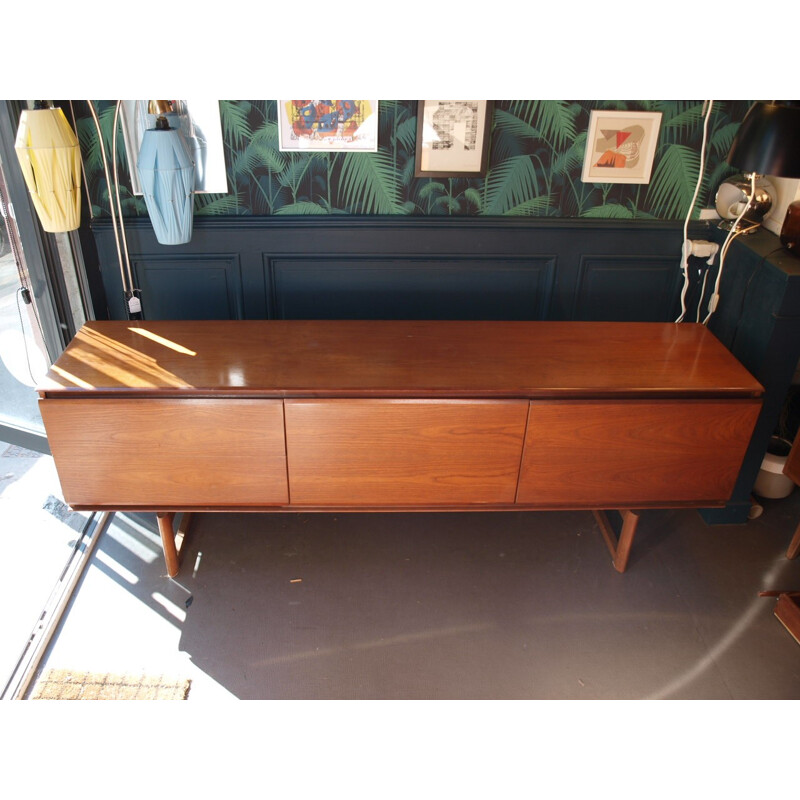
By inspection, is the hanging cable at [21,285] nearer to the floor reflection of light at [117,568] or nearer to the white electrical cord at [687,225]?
the floor reflection of light at [117,568]

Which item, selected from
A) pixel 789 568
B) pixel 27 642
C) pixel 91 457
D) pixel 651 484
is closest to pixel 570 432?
pixel 651 484

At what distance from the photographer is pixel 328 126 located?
2482 mm

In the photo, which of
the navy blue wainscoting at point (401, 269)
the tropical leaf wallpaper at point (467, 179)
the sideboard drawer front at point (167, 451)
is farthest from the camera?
the navy blue wainscoting at point (401, 269)

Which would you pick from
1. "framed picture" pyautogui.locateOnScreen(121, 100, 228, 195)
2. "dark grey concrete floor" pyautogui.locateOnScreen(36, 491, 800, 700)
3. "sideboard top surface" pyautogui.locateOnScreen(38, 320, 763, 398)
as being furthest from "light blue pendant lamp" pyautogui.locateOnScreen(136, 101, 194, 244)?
"dark grey concrete floor" pyautogui.locateOnScreen(36, 491, 800, 700)

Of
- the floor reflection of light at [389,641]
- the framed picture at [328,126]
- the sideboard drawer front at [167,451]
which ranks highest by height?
the framed picture at [328,126]

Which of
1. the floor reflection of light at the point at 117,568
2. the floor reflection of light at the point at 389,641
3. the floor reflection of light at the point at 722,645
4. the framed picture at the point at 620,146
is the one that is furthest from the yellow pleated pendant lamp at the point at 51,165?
the floor reflection of light at the point at 722,645

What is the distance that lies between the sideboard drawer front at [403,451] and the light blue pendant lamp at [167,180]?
0.85m

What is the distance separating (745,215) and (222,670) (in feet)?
7.48

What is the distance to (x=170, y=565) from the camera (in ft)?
7.85

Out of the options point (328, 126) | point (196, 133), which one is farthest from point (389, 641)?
point (196, 133)

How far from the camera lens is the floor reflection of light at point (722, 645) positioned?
2.09 m

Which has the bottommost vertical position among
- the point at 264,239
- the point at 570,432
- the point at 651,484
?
the point at 651,484
